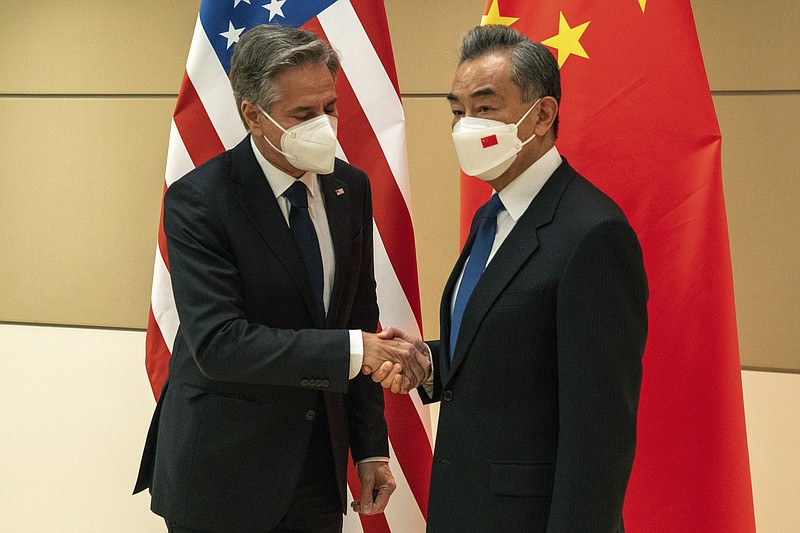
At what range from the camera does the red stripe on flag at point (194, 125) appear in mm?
2227

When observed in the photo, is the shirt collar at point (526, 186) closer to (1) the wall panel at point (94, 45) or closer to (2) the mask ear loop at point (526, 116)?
(2) the mask ear loop at point (526, 116)

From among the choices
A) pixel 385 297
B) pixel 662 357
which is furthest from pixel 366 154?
pixel 662 357

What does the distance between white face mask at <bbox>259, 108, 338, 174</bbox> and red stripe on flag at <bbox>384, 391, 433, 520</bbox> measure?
854 mm

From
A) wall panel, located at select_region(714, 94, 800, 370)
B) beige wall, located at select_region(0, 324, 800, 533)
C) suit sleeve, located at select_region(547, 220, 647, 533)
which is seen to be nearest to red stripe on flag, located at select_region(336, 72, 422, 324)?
suit sleeve, located at select_region(547, 220, 647, 533)

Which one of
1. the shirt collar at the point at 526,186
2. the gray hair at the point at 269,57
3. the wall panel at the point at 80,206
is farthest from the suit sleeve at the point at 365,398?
the wall panel at the point at 80,206

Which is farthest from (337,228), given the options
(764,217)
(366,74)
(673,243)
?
(764,217)

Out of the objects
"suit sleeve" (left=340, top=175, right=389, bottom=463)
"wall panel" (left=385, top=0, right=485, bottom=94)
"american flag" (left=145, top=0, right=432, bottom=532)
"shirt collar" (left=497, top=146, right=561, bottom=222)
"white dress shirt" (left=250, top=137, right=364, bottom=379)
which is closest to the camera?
"shirt collar" (left=497, top=146, right=561, bottom=222)

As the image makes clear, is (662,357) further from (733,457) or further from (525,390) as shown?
(525,390)

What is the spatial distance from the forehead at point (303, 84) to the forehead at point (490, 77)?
0.33m

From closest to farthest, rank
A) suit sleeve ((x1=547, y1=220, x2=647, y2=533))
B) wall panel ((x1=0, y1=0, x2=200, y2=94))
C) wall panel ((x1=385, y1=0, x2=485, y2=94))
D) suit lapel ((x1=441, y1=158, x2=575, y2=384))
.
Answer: suit sleeve ((x1=547, y1=220, x2=647, y2=533)), suit lapel ((x1=441, y1=158, x2=575, y2=384)), wall panel ((x1=385, y1=0, x2=485, y2=94)), wall panel ((x1=0, y1=0, x2=200, y2=94))

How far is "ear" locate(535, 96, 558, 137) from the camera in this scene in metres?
1.51

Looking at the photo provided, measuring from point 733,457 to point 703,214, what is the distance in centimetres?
56

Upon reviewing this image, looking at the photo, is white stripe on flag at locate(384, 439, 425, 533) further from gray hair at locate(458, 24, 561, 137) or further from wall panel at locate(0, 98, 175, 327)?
wall panel at locate(0, 98, 175, 327)

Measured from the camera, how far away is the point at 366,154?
88.9 inches
